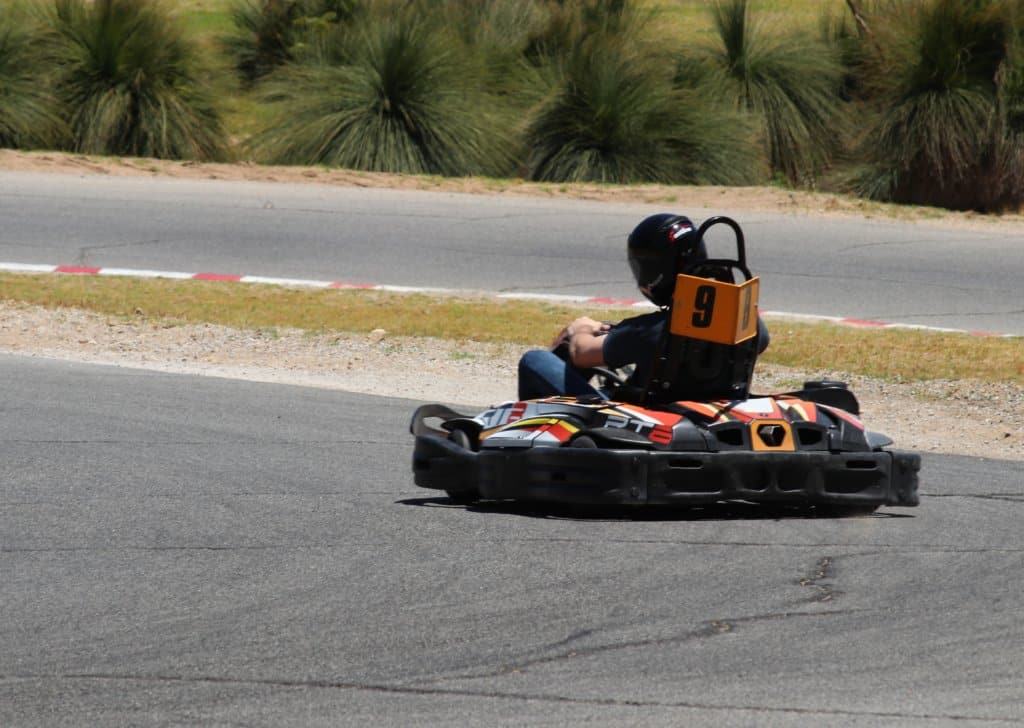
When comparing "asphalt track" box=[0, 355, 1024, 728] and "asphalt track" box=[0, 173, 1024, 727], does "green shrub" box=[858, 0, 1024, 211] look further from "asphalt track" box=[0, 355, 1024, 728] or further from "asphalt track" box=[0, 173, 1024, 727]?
"asphalt track" box=[0, 355, 1024, 728]

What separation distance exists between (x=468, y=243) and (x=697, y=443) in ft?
32.7

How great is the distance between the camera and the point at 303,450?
25.9ft

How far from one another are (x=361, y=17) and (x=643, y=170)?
5.63m

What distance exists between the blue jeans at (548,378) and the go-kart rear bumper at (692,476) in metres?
0.52

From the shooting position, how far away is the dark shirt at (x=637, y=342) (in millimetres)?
6340

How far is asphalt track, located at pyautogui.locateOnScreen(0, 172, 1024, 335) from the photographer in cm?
1420

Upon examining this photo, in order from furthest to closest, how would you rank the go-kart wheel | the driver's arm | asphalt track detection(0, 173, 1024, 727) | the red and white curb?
the red and white curb, the go-kart wheel, the driver's arm, asphalt track detection(0, 173, 1024, 727)

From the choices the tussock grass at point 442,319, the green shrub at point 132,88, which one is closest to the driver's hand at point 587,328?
the tussock grass at point 442,319

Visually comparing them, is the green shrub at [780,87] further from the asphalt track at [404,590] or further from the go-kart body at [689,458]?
the go-kart body at [689,458]

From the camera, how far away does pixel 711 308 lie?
6.23 m

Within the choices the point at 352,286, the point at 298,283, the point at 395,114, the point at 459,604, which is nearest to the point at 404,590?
the point at 459,604

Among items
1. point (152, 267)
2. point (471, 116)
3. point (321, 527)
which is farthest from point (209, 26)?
point (321, 527)

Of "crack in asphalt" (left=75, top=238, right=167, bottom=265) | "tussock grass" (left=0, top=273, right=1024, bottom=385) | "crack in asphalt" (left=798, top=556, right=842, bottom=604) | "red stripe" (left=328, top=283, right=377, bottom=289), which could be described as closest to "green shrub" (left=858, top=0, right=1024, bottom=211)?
"tussock grass" (left=0, top=273, right=1024, bottom=385)

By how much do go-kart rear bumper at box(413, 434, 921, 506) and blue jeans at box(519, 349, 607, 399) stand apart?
1.71 ft
